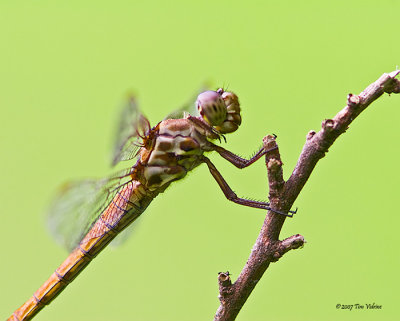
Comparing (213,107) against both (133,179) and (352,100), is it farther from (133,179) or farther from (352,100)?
(352,100)

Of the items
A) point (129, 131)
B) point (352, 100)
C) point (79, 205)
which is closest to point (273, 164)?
point (352, 100)

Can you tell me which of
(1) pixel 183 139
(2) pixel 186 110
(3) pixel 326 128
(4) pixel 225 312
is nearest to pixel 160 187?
(1) pixel 183 139

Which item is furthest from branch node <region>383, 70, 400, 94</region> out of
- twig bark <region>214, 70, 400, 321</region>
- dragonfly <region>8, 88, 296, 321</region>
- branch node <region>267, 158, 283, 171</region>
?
dragonfly <region>8, 88, 296, 321</region>

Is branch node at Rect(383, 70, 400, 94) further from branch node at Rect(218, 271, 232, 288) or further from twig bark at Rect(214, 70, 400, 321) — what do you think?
branch node at Rect(218, 271, 232, 288)

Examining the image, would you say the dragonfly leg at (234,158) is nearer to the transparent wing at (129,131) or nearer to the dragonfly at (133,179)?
the dragonfly at (133,179)

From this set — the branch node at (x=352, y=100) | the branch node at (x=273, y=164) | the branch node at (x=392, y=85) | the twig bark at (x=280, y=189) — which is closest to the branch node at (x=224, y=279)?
the twig bark at (x=280, y=189)

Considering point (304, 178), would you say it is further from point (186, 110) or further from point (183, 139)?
point (186, 110)
